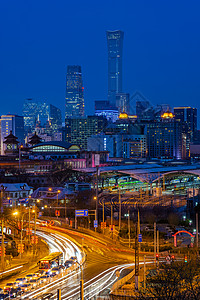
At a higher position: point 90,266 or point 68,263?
point 68,263

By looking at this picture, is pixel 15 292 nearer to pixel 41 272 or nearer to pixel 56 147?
pixel 41 272

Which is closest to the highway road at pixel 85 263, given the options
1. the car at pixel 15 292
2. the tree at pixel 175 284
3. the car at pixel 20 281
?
the car at pixel 15 292

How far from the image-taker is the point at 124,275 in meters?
27.9

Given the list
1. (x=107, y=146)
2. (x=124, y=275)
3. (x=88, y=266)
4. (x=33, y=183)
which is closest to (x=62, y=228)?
(x=88, y=266)

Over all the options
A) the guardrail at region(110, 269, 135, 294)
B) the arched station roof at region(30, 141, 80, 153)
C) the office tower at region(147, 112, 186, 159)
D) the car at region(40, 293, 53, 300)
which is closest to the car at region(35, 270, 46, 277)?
the car at region(40, 293, 53, 300)

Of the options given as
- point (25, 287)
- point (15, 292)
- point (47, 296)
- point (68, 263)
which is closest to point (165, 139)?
point (68, 263)

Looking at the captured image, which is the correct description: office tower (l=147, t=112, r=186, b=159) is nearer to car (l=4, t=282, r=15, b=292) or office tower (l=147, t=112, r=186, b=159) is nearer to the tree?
the tree

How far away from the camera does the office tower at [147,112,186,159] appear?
179875 mm

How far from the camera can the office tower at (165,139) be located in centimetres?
17988

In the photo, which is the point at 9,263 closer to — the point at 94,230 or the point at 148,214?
the point at 94,230

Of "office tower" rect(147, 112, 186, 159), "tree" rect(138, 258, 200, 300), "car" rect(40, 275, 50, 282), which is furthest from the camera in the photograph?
"office tower" rect(147, 112, 186, 159)

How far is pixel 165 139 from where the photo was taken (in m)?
183

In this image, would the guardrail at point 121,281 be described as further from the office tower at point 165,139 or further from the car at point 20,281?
the office tower at point 165,139

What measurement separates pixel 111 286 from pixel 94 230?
58.3 ft
